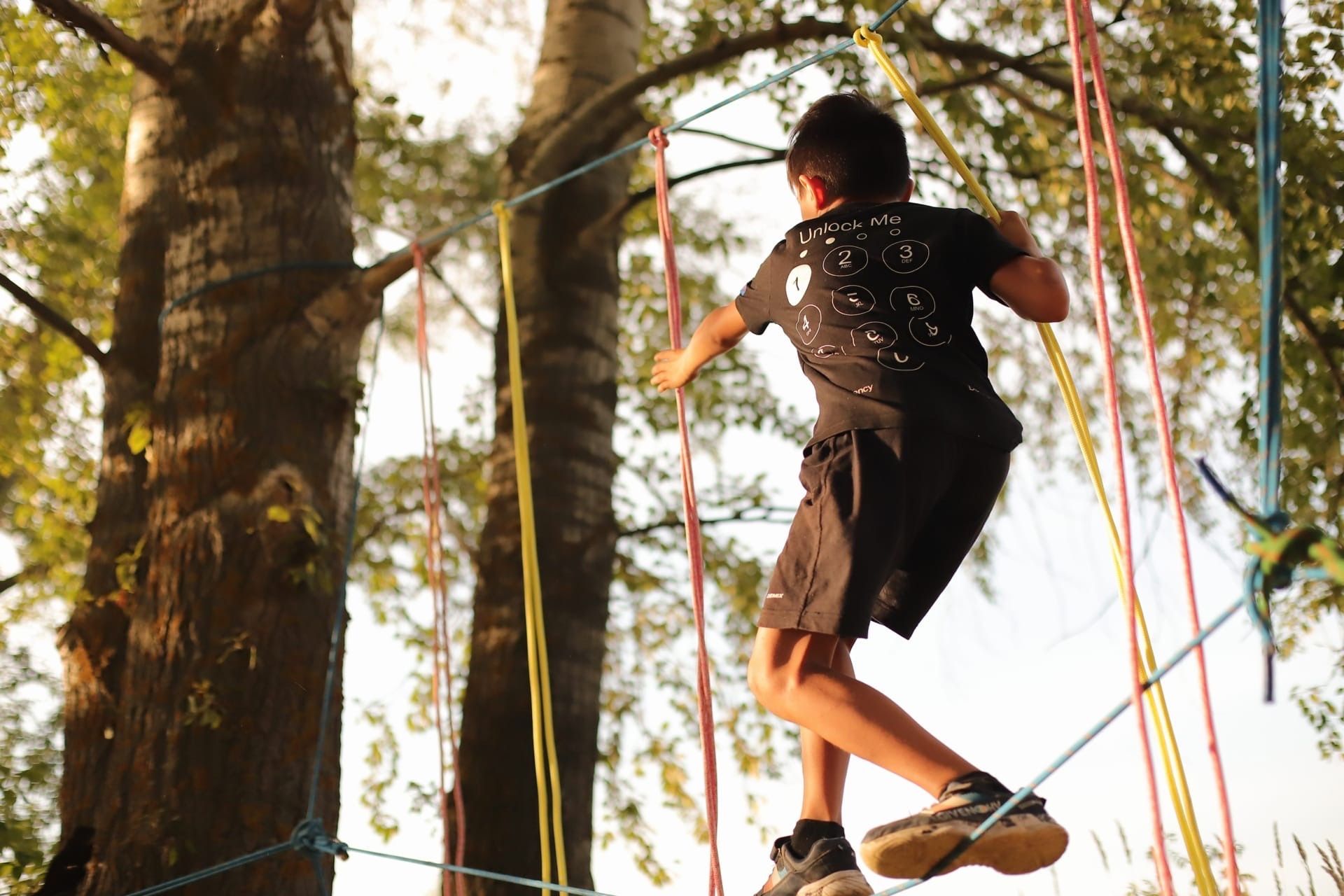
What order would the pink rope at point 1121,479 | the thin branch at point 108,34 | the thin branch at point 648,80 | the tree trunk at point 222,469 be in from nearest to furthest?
1. the pink rope at point 1121,479
2. the tree trunk at point 222,469
3. the thin branch at point 108,34
4. the thin branch at point 648,80

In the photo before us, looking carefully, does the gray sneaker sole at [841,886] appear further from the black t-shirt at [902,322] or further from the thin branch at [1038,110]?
the thin branch at [1038,110]

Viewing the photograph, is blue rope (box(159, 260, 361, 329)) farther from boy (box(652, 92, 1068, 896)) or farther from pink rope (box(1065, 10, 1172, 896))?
pink rope (box(1065, 10, 1172, 896))

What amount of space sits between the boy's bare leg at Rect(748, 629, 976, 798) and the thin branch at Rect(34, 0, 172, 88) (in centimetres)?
239

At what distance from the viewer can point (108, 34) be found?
3.29m

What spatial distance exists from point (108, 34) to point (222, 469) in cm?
113

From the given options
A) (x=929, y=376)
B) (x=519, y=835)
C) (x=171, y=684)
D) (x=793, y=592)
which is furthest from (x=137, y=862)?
(x=929, y=376)

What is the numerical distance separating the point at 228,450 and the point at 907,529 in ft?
5.81

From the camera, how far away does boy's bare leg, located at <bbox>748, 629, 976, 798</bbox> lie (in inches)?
68.9

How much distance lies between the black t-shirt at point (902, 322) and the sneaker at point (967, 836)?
1.71 feet

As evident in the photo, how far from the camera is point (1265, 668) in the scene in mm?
1297

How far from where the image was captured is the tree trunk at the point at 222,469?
2838 millimetres

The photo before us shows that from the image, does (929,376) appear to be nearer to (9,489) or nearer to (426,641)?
(426,641)

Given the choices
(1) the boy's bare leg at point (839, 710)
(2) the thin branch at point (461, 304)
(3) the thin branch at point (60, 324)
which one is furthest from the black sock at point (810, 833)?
(2) the thin branch at point (461, 304)

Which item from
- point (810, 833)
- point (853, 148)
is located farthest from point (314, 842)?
point (853, 148)
